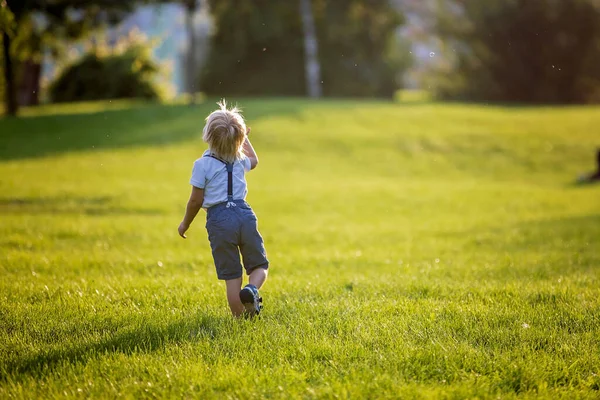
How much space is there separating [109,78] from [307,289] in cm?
4145

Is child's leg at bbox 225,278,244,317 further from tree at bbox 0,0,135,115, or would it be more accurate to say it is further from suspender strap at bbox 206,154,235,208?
tree at bbox 0,0,135,115

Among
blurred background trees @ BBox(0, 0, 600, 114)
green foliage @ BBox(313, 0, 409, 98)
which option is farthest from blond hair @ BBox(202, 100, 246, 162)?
green foliage @ BBox(313, 0, 409, 98)

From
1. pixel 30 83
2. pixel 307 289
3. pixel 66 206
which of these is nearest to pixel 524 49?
pixel 30 83

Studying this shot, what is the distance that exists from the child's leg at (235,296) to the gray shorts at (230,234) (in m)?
0.06

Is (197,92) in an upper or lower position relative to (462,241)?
upper

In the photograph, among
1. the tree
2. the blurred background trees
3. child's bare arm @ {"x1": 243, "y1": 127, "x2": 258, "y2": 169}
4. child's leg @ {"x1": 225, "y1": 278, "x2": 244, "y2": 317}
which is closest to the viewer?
child's leg @ {"x1": 225, "y1": 278, "x2": 244, "y2": 317}

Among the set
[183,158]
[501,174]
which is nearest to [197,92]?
[183,158]

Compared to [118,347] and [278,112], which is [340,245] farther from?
[278,112]

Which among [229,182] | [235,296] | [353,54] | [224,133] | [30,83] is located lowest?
[235,296]

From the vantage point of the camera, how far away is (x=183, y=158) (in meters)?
25.0

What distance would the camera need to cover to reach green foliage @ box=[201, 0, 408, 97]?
4297cm

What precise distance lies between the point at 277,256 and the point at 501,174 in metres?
18.9

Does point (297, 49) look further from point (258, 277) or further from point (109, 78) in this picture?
point (258, 277)

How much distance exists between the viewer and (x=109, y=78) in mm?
44312
